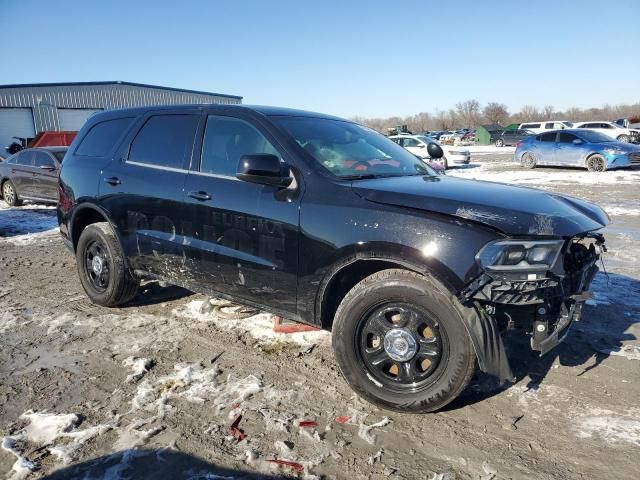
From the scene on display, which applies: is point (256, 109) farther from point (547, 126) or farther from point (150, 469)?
point (547, 126)

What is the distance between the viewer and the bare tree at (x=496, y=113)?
83250 millimetres

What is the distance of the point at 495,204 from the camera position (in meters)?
2.80

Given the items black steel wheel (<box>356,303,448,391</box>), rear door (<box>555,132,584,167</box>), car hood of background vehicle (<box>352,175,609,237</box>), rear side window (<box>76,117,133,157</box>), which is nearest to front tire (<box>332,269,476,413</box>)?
black steel wheel (<box>356,303,448,391</box>)

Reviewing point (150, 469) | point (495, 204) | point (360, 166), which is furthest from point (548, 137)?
point (150, 469)

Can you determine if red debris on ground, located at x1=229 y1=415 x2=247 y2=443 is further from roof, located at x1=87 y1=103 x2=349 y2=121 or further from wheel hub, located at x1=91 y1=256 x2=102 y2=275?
wheel hub, located at x1=91 y1=256 x2=102 y2=275

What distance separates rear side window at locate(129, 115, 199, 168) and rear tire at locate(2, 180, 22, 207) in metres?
10.0

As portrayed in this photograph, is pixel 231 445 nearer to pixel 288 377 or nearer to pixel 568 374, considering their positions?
pixel 288 377

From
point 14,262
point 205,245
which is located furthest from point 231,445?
point 14,262

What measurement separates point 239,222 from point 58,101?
35020mm

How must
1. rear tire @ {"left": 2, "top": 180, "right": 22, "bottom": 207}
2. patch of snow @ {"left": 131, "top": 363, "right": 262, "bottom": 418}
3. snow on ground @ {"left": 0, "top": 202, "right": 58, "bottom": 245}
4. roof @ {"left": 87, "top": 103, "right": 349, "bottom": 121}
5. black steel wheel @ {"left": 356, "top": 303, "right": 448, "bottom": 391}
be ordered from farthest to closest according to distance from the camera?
rear tire @ {"left": 2, "top": 180, "right": 22, "bottom": 207}
snow on ground @ {"left": 0, "top": 202, "right": 58, "bottom": 245}
roof @ {"left": 87, "top": 103, "right": 349, "bottom": 121}
patch of snow @ {"left": 131, "top": 363, "right": 262, "bottom": 418}
black steel wheel @ {"left": 356, "top": 303, "right": 448, "bottom": 391}

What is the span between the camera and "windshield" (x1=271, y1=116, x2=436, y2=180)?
3455 mm

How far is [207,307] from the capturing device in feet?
15.5

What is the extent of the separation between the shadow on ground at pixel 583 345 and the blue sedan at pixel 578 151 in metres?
14.2

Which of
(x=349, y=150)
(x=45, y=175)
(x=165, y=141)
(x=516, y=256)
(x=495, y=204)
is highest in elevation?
(x=165, y=141)
